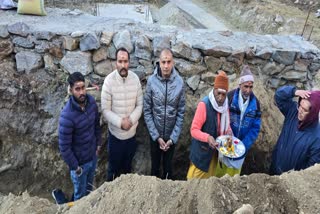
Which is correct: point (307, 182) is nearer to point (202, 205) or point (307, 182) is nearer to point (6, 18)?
point (202, 205)

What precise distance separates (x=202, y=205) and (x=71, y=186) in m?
3.75

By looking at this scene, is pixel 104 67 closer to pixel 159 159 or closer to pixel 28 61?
pixel 28 61

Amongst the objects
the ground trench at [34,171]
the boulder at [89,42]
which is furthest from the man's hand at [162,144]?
the boulder at [89,42]

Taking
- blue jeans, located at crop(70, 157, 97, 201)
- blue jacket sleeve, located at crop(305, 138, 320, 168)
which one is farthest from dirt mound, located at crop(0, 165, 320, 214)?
blue jeans, located at crop(70, 157, 97, 201)

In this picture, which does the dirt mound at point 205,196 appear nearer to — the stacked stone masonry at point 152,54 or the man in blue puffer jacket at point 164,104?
the man in blue puffer jacket at point 164,104

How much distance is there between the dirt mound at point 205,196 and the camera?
259cm

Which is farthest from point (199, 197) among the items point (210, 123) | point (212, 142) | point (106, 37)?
point (106, 37)

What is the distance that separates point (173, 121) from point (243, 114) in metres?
0.97

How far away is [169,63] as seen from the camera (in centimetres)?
439

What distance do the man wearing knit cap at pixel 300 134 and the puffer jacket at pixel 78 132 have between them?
2364 millimetres

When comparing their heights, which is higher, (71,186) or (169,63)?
(169,63)

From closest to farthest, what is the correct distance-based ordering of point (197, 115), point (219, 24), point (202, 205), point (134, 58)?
point (202, 205), point (197, 115), point (134, 58), point (219, 24)

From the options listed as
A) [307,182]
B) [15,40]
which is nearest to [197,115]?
[307,182]

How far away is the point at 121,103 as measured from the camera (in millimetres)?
4598
